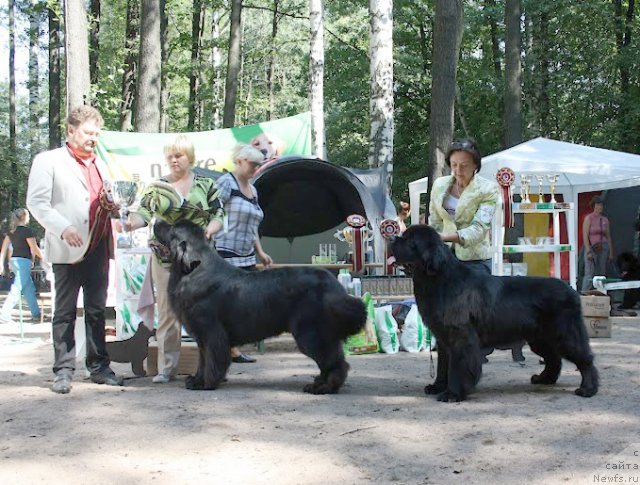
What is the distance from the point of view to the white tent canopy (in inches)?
431

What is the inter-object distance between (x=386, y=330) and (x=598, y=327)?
2485 millimetres

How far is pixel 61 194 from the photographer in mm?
4949

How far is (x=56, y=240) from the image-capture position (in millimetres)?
4961

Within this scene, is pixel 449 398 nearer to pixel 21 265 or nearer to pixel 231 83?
pixel 21 265

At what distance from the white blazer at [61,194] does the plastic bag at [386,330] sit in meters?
3.39

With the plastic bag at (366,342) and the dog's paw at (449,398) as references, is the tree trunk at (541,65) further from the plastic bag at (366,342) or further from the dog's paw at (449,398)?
the dog's paw at (449,398)

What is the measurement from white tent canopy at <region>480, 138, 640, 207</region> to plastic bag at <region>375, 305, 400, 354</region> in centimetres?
426

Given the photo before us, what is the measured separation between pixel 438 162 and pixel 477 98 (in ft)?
49.1

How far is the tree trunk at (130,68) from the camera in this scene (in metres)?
16.9

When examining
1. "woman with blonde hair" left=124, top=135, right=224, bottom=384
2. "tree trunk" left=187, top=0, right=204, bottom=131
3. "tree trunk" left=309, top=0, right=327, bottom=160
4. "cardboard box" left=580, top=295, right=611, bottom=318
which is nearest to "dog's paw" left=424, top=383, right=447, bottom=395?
"woman with blonde hair" left=124, top=135, right=224, bottom=384

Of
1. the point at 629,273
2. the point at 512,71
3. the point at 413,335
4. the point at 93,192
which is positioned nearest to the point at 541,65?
the point at 512,71

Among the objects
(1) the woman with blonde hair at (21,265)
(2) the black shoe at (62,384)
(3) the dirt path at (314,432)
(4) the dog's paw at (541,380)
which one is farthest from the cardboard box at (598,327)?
(1) the woman with blonde hair at (21,265)

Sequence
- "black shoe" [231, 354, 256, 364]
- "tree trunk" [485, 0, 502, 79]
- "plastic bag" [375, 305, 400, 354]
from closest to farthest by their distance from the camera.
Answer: "black shoe" [231, 354, 256, 364]
"plastic bag" [375, 305, 400, 354]
"tree trunk" [485, 0, 502, 79]

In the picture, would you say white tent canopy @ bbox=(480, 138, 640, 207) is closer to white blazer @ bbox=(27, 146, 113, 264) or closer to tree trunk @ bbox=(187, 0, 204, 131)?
white blazer @ bbox=(27, 146, 113, 264)
